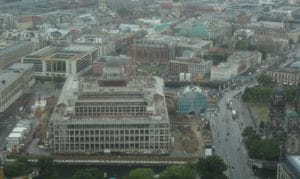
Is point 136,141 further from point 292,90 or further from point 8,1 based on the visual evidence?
point 8,1

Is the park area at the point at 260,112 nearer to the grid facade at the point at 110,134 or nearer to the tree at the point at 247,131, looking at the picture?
the tree at the point at 247,131

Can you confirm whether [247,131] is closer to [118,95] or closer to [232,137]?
[232,137]

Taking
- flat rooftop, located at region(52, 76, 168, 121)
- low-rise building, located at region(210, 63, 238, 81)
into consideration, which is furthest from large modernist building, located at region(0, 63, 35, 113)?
low-rise building, located at region(210, 63, 238, 81)

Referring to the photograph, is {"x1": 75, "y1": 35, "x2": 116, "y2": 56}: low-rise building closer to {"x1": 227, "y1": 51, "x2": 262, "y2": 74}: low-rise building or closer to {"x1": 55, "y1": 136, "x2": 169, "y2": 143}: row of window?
{"x1": 227, "y1": 51, "x2": 262, "y2": 74}: low-rise building

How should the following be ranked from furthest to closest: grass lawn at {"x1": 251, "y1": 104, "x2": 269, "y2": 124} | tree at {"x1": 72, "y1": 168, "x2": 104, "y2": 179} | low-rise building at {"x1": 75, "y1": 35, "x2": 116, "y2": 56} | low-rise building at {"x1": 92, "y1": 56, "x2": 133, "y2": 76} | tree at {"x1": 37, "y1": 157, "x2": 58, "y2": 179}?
1. low-rise building at {"x1": 75, "y1": 35, "x2": 116, "y2": 56}
2. low-rise building at {"x1": 92, "y1": 56, "x2": 133, "y2": 76}
3. grass lawn at {"x1": 251, "y1": 104, "x2": 269, "y2": 124}
4. tree at {"x1": 37, "y1": 157, "x2": 58, "y2": 179}
5. tree at {"x1": 72, "y1": 168, "x2": 104, "y2": 179}

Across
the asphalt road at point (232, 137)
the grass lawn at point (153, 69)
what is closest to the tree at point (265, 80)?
the asphalt road at point (232, 137)

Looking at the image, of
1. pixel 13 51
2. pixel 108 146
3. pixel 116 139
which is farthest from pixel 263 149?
pixel 13 51
